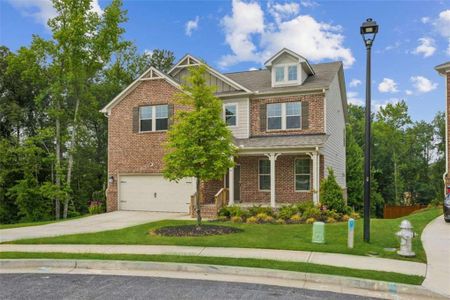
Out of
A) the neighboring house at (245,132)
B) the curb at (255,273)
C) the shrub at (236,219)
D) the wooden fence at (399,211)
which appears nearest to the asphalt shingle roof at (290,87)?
the neighboring house at (245,132)

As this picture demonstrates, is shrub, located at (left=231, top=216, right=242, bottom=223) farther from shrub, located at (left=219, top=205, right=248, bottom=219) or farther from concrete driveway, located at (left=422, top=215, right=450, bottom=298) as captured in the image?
concrete driveway, located at (left=422, top=215, right=450, bottom=298)

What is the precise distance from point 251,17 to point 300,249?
40.6 ft

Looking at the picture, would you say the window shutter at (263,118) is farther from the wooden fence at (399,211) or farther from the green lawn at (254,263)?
the wooden fence at (399,211)

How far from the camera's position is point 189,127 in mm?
11680

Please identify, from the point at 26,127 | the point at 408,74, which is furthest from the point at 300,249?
the point at 26,127

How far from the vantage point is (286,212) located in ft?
48.5

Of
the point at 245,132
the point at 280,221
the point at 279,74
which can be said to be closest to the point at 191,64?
the point at 279,74

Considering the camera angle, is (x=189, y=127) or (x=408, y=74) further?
(x=408, y=74)

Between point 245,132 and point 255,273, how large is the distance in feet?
41.2

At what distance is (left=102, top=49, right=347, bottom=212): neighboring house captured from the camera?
17766mm

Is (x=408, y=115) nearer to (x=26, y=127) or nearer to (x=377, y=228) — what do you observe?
(x=377, y=228)

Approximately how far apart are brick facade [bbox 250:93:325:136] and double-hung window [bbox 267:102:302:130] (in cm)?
21

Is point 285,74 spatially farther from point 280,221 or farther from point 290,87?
point 280,221

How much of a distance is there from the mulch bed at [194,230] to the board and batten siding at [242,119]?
765 cm
